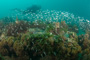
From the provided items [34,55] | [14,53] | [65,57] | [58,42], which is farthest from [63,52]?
[14,53]

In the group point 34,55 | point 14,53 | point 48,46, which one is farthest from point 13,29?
point 48,46

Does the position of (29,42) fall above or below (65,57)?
above

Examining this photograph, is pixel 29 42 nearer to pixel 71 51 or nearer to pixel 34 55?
pixel 34 55

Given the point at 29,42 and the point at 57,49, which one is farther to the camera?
the point at 29,42

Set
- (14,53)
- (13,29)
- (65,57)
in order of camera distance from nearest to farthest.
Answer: (65,57) < (14,53) < (13,29)

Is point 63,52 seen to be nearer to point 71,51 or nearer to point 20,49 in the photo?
point 71,51

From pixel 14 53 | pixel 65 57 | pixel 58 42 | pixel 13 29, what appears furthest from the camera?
pixel 13 29

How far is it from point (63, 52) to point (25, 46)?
2345 mm

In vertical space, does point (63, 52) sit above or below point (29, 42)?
below

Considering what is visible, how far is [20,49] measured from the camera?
5605 mm

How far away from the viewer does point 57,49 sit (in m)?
5.13

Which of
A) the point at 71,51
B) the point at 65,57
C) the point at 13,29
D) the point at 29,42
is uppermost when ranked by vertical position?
the point at 13,29

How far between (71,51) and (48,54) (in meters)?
1.35

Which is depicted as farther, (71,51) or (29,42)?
(29,42)
